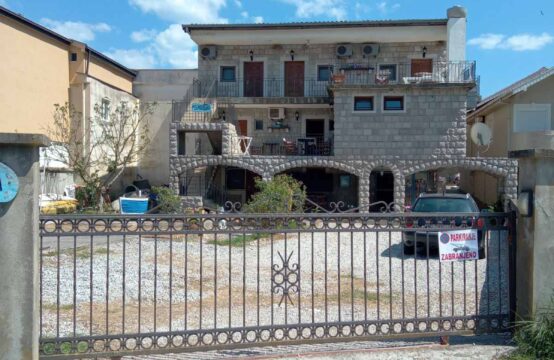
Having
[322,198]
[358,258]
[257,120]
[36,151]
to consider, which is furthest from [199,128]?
[36,151]

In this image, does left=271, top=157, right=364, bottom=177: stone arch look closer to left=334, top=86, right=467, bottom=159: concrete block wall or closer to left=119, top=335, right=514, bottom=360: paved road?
left=334, top=86, right=467, bottom=159: concrete block wall

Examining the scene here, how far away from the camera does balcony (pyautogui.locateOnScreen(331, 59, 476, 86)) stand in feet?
69.1

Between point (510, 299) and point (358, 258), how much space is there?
662cm

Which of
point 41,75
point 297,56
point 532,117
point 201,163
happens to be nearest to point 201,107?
point 201,163

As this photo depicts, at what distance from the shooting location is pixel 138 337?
4812mm

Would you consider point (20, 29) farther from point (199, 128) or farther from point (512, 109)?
point (512, 109)

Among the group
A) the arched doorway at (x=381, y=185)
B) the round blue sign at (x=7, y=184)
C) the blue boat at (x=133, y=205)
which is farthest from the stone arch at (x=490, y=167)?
the round blue sign at (x=7, y=184)

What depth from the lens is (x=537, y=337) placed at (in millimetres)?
4883

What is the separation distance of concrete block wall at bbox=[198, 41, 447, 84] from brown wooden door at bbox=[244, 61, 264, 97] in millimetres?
226

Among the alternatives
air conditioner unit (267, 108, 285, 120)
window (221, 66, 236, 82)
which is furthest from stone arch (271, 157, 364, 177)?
window (221, 66, 236, 82)

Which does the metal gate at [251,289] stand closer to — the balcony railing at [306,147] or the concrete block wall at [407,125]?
the concrete block wall at [407,125]

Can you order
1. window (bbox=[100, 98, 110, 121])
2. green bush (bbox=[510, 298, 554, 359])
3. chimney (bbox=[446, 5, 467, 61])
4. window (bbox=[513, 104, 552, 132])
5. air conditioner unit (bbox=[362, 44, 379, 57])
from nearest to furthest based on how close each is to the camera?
green bush (bbox=[510, 298, 554, 359]) → window (bbox=[513, 104, 552, 132]) → chimney (bbox=[446, 5, 467, 61]) → window (bbox=[100, 98, 110, 121]) → air conditioner unit (bbox=[362, 44, 379, 57])

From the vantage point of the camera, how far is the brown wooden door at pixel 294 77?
2570 cm

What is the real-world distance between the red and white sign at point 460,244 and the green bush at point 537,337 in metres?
0.84
